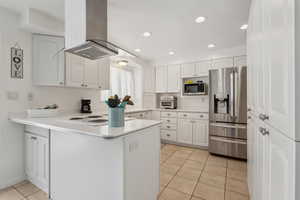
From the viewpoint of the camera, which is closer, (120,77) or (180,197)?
(180,197)

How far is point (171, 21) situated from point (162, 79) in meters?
2.23

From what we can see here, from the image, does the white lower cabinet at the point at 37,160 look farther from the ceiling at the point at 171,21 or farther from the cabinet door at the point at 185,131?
the cabinet door at the point at 185,131

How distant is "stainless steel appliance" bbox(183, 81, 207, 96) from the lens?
372cm

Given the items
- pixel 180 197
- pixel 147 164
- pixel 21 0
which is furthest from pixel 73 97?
pixel 180 197

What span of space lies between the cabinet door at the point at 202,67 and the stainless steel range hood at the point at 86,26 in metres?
2.77

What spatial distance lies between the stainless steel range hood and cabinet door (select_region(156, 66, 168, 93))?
2.80m

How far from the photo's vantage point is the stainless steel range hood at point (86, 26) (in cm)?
150

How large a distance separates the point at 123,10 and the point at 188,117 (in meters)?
2.79

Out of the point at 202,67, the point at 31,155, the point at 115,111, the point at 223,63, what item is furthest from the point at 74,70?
the point at 223,63

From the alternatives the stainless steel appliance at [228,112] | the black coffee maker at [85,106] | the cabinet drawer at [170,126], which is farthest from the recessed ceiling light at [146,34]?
the cabinet drawer at [170,126]

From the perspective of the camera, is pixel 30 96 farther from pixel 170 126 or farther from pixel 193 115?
pixel 193 115

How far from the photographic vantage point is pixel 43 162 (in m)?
1.79

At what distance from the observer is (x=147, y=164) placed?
4.95 ft

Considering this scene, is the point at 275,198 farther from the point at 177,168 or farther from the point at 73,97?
the point at 73,97
